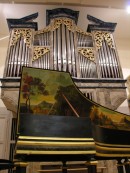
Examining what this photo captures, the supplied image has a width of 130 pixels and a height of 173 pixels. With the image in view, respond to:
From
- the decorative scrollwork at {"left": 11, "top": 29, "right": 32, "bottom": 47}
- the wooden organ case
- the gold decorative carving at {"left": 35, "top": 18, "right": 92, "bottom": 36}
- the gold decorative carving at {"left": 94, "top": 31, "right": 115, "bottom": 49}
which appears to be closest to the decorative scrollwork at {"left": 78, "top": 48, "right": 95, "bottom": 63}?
the wooden organ case

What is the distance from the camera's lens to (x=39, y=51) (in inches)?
241

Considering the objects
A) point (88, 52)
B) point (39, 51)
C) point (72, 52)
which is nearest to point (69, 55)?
point (72, 52)

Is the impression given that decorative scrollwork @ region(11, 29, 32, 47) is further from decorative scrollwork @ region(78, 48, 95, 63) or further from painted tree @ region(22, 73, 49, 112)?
painted tree @ region(22, 73, 49, 112)

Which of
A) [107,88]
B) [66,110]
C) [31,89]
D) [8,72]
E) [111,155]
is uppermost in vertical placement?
[8,72]

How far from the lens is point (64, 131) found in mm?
2844

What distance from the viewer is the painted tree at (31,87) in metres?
3.02

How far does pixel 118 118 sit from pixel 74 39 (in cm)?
326

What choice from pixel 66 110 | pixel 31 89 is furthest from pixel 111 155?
pixel 31 89

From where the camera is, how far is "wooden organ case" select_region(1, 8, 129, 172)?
5.62 meters

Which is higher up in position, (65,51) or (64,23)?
(64,23)

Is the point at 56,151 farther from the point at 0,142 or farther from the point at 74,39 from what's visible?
Result: the point at 74,39

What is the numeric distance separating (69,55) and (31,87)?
3201mm

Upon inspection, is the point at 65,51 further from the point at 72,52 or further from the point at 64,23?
the point at 64,23

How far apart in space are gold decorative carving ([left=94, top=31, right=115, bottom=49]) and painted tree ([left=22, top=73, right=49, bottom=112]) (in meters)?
3.71
